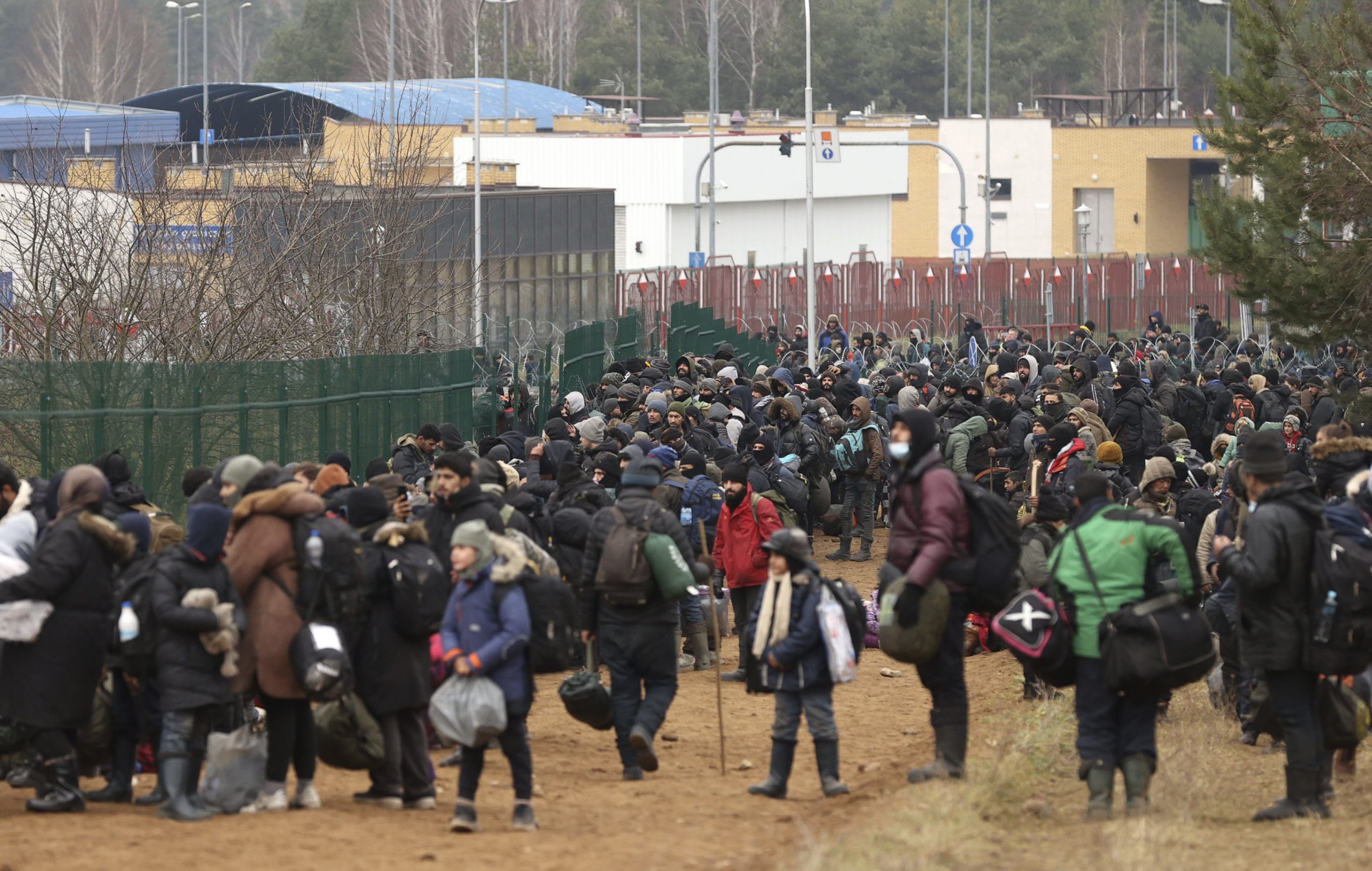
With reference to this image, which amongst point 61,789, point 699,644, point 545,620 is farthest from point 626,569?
point 699,644

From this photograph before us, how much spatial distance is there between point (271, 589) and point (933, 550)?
3025 mm

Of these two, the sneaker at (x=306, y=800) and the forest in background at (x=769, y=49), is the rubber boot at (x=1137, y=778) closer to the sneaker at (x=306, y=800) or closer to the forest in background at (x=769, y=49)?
the sneaker at (x=306, y=800)

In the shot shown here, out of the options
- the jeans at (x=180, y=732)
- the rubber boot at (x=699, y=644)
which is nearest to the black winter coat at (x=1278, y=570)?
the jeans at (x=180, y=732)

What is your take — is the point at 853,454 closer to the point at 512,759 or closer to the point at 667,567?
the point at 667,567

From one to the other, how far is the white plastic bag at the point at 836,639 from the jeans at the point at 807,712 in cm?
14

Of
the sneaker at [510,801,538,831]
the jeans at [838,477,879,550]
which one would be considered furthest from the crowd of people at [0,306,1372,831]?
the jeans at [838,477,879,550]

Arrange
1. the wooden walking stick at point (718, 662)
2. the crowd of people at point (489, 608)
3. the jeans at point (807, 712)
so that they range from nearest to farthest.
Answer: the crowd of people at point (489, 608) → the jeans at point (807, 712) → the wooden walking stick at point (718, 662)

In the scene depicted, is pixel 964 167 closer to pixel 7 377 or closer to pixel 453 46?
pixel 453 46

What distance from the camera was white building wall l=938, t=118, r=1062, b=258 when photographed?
7494 centimetres

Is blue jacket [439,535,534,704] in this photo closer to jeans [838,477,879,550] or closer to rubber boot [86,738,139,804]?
rubber boot [86,738,139,804]

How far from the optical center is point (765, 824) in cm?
905

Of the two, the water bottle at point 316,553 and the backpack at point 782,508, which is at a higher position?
the water bottle at point 316,553

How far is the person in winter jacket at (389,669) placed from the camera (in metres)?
8.95

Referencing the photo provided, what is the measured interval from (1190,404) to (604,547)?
528 inches
